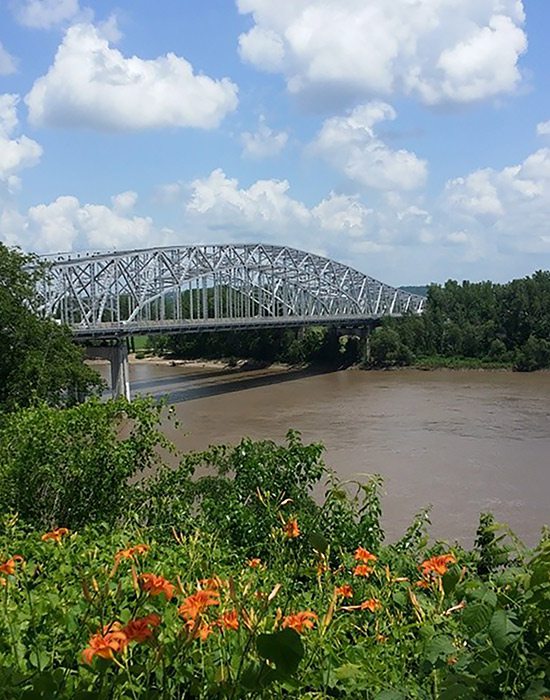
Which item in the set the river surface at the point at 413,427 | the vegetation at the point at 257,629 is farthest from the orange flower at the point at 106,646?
the river surface at the point at 413,427

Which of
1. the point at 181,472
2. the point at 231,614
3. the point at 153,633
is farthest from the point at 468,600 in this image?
the point at 181,472

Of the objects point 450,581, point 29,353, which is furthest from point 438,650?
point 29,353

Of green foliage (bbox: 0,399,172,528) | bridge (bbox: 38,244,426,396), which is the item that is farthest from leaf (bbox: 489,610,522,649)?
bridge (bbox: 38,244,426,396)

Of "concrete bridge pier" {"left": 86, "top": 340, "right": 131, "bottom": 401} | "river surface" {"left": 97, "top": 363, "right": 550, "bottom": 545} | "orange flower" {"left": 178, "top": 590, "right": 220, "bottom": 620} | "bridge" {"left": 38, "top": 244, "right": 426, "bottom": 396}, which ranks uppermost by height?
"bridge" {"left": 38, "top": 244, "right": 426, "bottom": 396}

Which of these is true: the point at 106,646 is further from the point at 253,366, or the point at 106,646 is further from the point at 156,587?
the point at 253,366

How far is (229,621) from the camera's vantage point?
1.50 meters

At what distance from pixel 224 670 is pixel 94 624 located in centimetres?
40

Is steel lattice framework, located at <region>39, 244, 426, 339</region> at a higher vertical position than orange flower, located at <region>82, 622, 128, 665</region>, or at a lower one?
higher

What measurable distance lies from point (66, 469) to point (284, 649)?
503 centimetres

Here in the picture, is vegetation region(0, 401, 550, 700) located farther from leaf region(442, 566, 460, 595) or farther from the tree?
the tree

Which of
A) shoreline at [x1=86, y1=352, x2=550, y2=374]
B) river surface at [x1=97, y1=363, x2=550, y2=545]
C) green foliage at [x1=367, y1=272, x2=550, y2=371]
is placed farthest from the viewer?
green foliage at [x1=367, y1=272, x2=550, y2=371]

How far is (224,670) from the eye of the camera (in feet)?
4.88

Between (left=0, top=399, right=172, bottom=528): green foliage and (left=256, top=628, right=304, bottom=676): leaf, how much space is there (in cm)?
458

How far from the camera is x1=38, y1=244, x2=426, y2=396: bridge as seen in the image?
3419 centimetres
